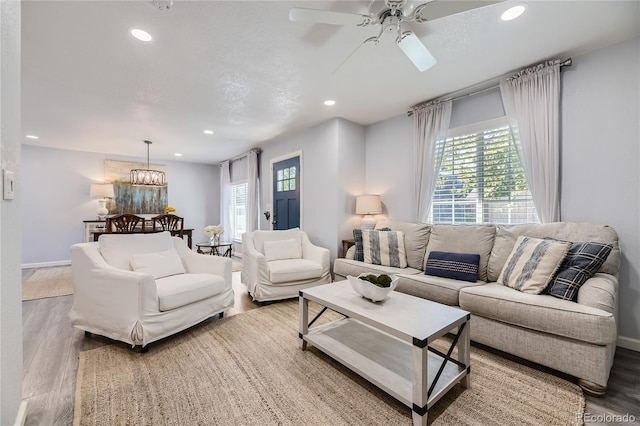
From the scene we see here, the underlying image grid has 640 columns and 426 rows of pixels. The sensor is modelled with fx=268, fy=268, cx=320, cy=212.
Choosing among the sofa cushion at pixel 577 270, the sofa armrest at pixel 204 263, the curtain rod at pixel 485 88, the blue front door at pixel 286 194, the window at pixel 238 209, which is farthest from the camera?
the window at pixel 238 209

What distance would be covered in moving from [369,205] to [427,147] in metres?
1.05

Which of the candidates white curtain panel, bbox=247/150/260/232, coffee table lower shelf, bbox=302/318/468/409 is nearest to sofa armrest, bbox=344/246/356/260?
coffee table lower shelf, bbox=302/318/468/409

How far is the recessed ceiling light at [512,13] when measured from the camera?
1.81m

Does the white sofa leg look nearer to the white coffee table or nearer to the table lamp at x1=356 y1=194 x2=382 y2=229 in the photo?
the white coffee table

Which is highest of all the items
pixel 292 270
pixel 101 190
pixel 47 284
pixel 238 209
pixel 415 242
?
pixel 101 190

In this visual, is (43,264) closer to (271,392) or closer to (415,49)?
(271,392)

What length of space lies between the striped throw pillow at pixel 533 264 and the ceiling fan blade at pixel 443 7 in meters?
1.76

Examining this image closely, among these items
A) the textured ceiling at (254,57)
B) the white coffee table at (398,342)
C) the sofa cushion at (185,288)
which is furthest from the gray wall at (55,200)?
the white coffee table at (398,342)

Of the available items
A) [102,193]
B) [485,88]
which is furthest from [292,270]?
[102,193]

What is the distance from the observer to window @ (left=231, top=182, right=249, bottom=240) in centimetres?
654

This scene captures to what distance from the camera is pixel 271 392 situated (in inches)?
64.3

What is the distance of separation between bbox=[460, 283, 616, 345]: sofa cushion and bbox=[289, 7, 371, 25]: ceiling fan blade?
2.12 metres

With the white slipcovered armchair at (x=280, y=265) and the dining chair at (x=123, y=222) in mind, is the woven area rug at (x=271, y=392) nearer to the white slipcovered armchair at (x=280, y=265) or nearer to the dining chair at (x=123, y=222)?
the white slipcovered armchair at (x=280, y=265)

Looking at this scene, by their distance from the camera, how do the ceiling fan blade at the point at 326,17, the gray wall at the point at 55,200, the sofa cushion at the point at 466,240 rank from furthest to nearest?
the gray wall at the point at 55,200, the sofa cushion at the point at 466,240, the ceiling fan blade at the point at 326,17
